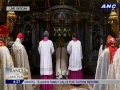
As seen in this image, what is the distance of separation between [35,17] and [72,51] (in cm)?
152

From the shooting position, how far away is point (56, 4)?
674 cm

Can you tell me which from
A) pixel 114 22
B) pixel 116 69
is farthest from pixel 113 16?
pixel 116 69

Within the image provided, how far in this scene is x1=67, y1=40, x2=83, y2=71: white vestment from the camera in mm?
7324

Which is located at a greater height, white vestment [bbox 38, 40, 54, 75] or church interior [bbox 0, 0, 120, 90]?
church interior [bbox 0, 0, 120, 90]

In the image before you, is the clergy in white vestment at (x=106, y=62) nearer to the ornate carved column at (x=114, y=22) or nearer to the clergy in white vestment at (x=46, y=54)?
the ornate carved column at (x=114, y=22)

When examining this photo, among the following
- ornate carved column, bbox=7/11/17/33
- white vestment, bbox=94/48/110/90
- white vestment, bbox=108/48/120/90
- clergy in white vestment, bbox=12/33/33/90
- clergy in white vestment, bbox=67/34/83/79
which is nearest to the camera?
white vestment, bbox=108/48/120/90

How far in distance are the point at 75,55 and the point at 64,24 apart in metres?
0.95

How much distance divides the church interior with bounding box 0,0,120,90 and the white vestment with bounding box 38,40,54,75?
4.9 inches

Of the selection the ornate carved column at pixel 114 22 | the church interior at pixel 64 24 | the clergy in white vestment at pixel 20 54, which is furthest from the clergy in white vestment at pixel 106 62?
the clergy in white vestment at pixel 20 54

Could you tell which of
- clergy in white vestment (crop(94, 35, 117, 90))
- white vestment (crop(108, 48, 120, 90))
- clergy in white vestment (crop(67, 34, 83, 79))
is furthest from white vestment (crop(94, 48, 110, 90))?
clergy in white vestment (crop(67, 34, 83, 79))

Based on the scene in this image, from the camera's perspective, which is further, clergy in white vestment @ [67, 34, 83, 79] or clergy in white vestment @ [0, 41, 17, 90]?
clergy in white vestment @ [67, 34, 83, 79]

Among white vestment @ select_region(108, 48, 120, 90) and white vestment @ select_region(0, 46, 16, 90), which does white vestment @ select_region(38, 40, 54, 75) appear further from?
white vestment @ select_region(108, 48, 120, 90)

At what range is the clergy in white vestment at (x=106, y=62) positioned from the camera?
5331 mm

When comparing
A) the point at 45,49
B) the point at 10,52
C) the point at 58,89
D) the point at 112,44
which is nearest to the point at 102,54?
the point at 112,44
